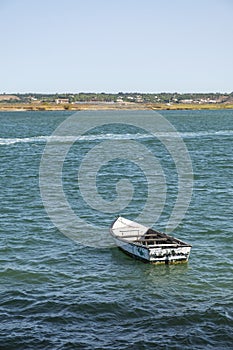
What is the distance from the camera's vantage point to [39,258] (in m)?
26.1

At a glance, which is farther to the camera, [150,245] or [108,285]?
[150,245]

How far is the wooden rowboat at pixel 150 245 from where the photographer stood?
81.1 ft

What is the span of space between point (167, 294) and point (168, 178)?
89.3ft

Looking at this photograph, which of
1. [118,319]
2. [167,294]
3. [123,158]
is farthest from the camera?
[123,158]

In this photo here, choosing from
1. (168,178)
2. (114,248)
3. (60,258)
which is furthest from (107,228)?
(168,178)

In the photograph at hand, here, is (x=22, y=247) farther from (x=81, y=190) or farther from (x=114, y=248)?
(x=81, y=190)

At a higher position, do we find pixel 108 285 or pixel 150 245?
pixel 150 245

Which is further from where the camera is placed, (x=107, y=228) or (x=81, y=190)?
(x=81, y=190)

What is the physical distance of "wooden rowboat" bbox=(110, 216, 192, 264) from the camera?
81.1 feet

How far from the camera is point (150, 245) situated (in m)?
25.1

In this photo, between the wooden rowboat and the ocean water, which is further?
the wooden rowboat

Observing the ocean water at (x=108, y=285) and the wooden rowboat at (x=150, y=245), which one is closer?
the ocean water at (x=108, y=285)

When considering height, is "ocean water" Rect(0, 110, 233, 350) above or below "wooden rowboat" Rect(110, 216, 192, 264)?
below

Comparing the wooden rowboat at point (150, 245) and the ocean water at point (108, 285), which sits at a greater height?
the wooden rowboat at point (150, 245)
